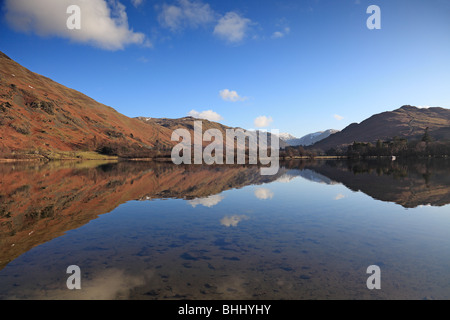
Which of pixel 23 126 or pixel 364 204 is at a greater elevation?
pixel 23 126

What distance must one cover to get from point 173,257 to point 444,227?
2020 centimetres

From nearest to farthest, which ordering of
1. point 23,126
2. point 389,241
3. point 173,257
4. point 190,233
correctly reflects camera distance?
point 173,257, point 389,241, point 190,233, point 23,126

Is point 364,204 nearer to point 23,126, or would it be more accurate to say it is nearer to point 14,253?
point 14,253

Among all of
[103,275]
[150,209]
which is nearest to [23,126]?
[150,209]

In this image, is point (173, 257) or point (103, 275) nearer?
point (103, 275)

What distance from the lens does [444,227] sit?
1881 cm

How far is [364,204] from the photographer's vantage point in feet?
89.7

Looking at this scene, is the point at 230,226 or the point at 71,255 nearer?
the point at 71,255

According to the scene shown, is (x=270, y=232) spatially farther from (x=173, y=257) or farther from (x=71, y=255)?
(x=71, y=255)

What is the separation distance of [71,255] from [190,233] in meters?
7.22

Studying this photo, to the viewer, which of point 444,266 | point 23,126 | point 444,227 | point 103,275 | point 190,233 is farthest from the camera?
point 23,126

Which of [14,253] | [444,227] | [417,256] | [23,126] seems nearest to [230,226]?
[417,256]

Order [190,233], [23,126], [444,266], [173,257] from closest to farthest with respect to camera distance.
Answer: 1. [444,266]
2. [173,257]
3. [190,233]
4. [23,126]

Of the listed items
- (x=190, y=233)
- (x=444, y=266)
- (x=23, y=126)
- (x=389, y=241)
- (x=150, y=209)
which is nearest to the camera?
(x=444, y=266)
